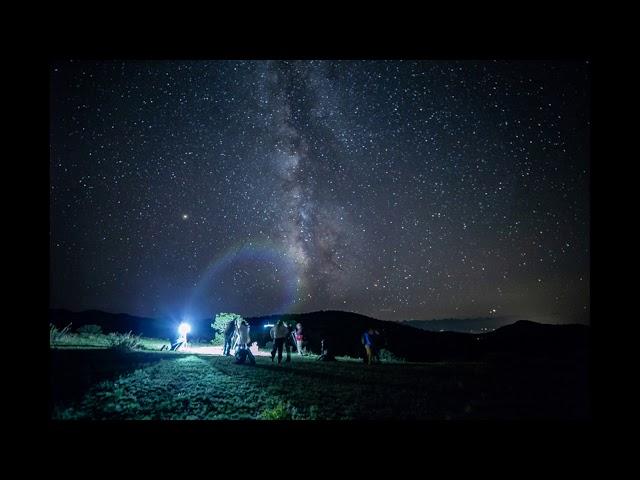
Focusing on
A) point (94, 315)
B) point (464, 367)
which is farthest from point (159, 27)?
point (94, 315)

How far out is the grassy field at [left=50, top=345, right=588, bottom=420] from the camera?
509cm

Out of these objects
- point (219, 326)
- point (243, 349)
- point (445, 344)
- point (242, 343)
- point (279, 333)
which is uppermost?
point (279, 333)

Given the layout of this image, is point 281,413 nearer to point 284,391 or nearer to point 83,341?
point 284,391

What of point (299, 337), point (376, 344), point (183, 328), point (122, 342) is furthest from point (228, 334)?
point (376, 344)

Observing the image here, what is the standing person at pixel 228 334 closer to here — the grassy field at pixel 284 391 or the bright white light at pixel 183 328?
the grassy field at pixel 284 391

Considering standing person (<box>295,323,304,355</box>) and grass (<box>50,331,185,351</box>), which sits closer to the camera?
grass (<box>50,331,185,351</box>)

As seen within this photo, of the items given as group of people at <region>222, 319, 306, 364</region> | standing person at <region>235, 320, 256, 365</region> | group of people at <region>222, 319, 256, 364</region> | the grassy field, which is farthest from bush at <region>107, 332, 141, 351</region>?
standing person at <region>235, 320, 256, 365</region>

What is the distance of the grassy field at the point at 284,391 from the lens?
200 inches

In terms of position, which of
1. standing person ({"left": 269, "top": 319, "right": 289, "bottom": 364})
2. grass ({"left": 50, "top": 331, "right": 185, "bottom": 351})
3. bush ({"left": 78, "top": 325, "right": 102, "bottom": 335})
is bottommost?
bush ({"left": 78, "top": 325, "right": 102, "bottom": 335})

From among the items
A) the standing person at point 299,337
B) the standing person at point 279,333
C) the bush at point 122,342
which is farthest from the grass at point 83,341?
the standing person at point 299,337

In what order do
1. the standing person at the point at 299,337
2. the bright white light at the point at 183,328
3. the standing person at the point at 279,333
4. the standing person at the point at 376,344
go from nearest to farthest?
the standing person at the point at 279,333
the standing person at the point at 376,344
the bright white light at the point at 183,328
the standing person at the point at 299,337

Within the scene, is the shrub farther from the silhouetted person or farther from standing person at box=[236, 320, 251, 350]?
the silhouetted person

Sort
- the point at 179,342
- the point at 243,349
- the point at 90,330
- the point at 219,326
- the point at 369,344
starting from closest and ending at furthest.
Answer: the point at 243,349, the point at 369,344, the point at 179,342, the point at 90,330, the point at 219,326

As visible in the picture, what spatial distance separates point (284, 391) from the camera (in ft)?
19.6
